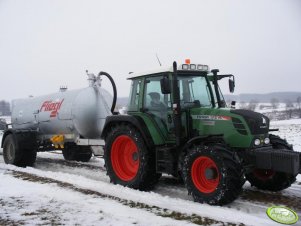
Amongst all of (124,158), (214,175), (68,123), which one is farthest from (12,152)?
(214,175)

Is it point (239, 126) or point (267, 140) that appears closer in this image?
point (239, 126)

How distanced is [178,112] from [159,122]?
0.73m

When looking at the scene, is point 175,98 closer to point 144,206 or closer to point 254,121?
point 254,121

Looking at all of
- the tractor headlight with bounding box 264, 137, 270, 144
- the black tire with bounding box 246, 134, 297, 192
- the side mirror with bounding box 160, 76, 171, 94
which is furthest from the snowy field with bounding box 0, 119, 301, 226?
the side mirror with bounding box 160, 76, 171, 94

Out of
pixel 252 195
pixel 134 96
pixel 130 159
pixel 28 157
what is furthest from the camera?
pixel 28 157

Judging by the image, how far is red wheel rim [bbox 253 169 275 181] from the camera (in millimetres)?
6727

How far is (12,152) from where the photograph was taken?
1071cm

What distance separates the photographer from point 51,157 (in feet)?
41.9

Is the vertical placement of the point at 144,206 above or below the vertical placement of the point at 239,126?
below

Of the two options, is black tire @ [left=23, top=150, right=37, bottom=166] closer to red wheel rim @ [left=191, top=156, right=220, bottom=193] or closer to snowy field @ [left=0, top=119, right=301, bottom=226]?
snowy field @ [left=0, top=119, right=301, bottom=226]

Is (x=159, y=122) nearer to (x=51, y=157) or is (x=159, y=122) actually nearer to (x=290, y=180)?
(x=290, y=180)

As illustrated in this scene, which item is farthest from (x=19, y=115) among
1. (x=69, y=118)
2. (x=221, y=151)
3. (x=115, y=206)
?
(x=221, y=151)

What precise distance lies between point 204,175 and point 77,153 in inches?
242

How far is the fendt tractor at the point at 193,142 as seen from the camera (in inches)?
224
